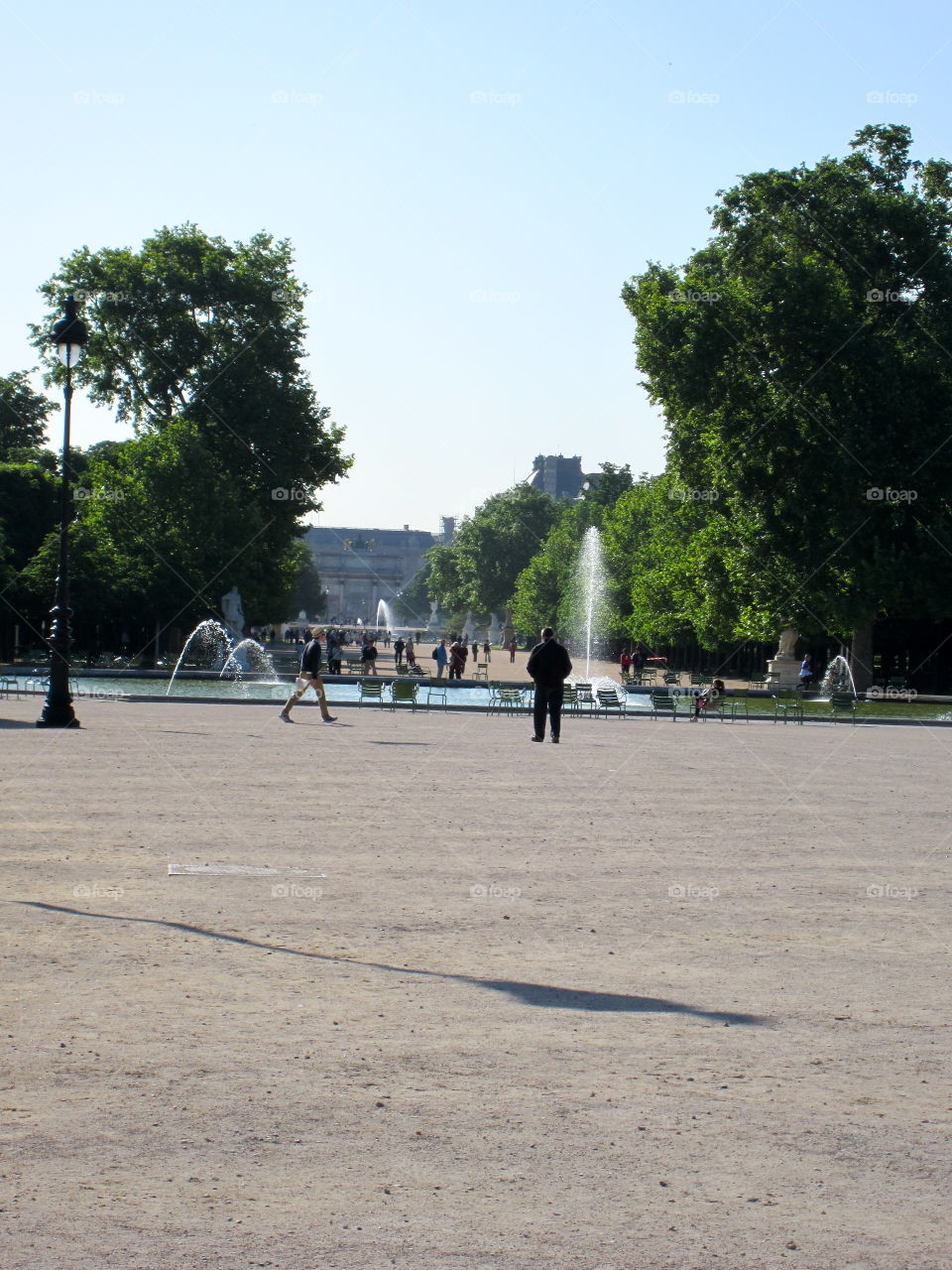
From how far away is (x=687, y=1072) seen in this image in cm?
623

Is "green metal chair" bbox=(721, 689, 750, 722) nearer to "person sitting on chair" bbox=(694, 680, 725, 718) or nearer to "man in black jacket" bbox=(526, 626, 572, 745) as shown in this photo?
"person sitting on chair" bbox=(694, 680, 725, 718)

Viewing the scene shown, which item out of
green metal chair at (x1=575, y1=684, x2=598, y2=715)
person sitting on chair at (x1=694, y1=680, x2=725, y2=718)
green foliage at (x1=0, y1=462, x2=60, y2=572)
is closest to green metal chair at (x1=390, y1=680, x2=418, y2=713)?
green metal chair at (x1=575, y1=684, x2=598, y2=715)

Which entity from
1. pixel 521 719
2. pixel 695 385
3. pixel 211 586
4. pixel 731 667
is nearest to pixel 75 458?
pixel 211 586

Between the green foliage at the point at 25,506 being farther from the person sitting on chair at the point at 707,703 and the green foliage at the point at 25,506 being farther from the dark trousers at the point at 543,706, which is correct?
the dark trousers at the point at 543,706

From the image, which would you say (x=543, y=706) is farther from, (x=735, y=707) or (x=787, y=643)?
(x=787, y=643)

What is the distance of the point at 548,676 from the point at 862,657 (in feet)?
88.4

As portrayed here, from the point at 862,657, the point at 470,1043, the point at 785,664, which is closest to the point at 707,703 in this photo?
the point at 862,657

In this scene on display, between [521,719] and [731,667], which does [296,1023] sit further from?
[731,667]

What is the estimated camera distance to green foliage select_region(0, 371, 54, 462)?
86.6 m

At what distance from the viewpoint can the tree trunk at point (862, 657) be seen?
50606 millimetres

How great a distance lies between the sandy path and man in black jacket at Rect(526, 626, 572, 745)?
1181cm

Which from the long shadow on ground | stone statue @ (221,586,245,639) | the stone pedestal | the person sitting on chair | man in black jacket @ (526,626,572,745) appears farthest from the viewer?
stone statue @ (221,586,245,639)

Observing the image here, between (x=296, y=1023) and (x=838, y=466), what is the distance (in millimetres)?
41958

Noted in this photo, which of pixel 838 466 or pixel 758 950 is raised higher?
pixel 838 466
